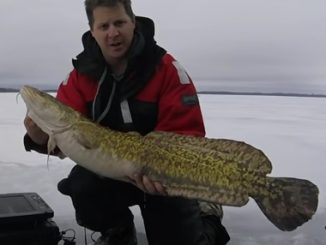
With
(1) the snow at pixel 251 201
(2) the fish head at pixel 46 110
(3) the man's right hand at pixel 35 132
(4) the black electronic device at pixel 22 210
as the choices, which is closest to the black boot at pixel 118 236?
(1) the snow at pixel 251 201

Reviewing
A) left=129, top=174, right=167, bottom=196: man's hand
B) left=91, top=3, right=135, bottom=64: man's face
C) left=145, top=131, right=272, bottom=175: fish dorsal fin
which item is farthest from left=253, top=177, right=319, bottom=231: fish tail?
left=91, top=3, right=135, bottom=64: man's face

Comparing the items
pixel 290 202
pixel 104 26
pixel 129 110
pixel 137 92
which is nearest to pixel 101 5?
pixel 104 26

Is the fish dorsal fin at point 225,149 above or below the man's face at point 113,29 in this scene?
below

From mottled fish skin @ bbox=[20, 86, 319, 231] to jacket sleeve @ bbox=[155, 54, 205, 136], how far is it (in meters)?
0.41

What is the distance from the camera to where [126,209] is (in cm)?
366

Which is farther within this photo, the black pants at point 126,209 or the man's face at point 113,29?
the black pants at point 126,209

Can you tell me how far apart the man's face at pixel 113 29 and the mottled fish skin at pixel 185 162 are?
66 cm

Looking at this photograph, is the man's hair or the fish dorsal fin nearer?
the fish dorsal fin

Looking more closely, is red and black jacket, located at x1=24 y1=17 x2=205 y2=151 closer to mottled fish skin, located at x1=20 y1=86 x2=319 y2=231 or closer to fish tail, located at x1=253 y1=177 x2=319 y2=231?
mottled fish skin, located at x1=20 y1=86 x2=319 y2=231

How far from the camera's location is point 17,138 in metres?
11.9

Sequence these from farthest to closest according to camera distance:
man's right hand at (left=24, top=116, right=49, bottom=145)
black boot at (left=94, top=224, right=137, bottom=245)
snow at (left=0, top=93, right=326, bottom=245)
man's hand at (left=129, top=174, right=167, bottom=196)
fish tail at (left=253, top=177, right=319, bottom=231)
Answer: snow at (left=0, top=93, right=326, bottom=245) → black boot at (left=94, top=224, right=137, bottom=245) → man's right hand at (left=24, top=116, right=49, bottom=145) → man's hand at (left=129, top=174, right=167, bottom=196) → fish tail at (left=253, top=177, right=319, bottom=231)

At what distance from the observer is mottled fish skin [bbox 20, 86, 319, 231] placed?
9.04 feet

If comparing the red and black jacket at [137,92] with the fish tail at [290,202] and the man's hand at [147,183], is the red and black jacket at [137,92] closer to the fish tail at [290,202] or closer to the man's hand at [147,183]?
the man's hand at [147,183]

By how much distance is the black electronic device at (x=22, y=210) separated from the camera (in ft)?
10.6
